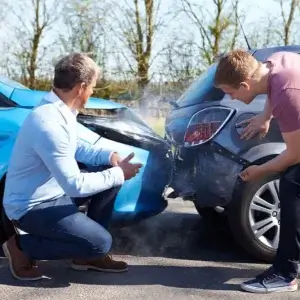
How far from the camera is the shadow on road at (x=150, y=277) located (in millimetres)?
3436

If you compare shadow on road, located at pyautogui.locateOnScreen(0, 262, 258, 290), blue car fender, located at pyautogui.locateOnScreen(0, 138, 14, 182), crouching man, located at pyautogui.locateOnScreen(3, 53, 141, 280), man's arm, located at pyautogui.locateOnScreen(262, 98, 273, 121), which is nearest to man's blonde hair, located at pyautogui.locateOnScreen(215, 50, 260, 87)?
man's arm, located at pyautogui.locateOnScreen(262, 98, 273, 121)

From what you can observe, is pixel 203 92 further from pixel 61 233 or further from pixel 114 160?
pixel 61 233

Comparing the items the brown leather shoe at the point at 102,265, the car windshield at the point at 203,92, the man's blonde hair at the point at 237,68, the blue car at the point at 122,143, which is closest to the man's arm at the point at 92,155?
the blue car at the point at 122,143

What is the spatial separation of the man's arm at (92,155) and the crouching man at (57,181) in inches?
3.7

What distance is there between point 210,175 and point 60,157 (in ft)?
3.88

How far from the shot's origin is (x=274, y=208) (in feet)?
12.6

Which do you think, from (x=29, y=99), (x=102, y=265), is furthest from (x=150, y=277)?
(x=29, y=99)

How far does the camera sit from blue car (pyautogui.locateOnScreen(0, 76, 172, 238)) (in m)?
3.79

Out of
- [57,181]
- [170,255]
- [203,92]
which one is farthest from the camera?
[203,92]

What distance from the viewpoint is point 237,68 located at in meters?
3.06

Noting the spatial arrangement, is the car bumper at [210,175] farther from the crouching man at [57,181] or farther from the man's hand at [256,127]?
the crouching man at [57,181]

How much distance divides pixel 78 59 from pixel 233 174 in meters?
1.28

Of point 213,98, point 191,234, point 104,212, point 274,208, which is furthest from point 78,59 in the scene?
point 191,234

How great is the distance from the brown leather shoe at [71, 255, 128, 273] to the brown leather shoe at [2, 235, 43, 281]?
0.30 m
